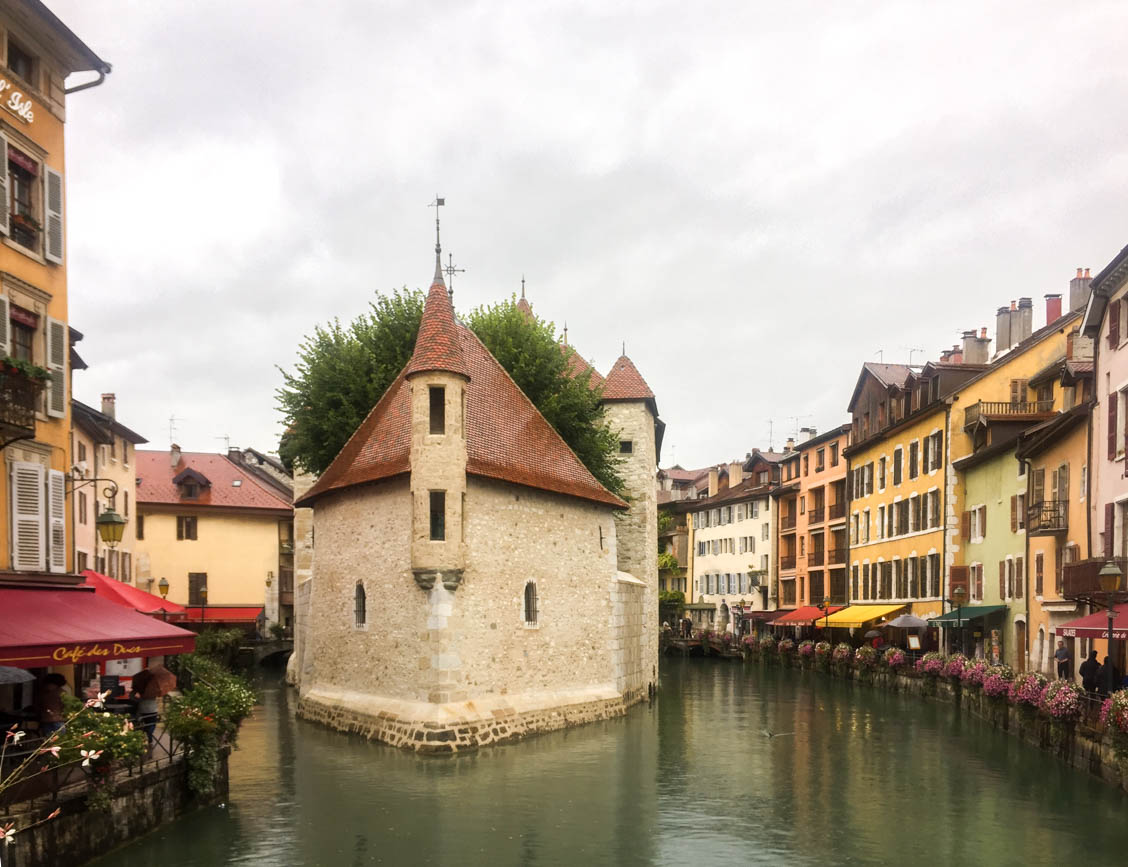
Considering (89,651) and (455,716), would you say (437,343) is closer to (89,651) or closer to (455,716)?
(455,716)

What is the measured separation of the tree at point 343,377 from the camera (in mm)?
33094

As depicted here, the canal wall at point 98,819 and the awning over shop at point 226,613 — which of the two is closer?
the canal wall at point 98,819

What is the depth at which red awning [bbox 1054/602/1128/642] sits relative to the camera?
2047 cm

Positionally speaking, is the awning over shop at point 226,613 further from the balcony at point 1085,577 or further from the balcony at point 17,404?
the balcony at point 1085,577

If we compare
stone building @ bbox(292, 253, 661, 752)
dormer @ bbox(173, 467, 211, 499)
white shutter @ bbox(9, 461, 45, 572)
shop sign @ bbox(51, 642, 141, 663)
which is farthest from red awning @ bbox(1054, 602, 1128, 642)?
dormer @ bbox(173, 467, 211, 499)

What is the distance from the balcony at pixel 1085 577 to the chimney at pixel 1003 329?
61.6 feet

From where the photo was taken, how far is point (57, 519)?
56.3ft

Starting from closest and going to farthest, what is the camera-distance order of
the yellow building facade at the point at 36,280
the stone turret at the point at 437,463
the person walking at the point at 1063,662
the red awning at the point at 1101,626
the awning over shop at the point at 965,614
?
the yellow building facade at the point at 36,280
the red awning at the point at 1101,626
the stone turret at the point at 437,463
the person walking at the point at 1063,662
the awning over shop at the point at 965,614

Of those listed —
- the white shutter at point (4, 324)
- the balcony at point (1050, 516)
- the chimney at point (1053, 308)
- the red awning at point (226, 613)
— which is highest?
the chimney at point (1053, 308)

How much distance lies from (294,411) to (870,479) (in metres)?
26.4

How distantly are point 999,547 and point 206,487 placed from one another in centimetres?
3798

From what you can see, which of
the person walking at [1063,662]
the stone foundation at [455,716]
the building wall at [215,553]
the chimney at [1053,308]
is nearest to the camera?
the stone foundation at [455,716]

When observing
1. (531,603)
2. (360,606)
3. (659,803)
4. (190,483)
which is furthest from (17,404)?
(190,483)

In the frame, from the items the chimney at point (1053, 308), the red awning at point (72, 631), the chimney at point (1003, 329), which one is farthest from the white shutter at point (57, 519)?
the chimney at point (1003, 329)
